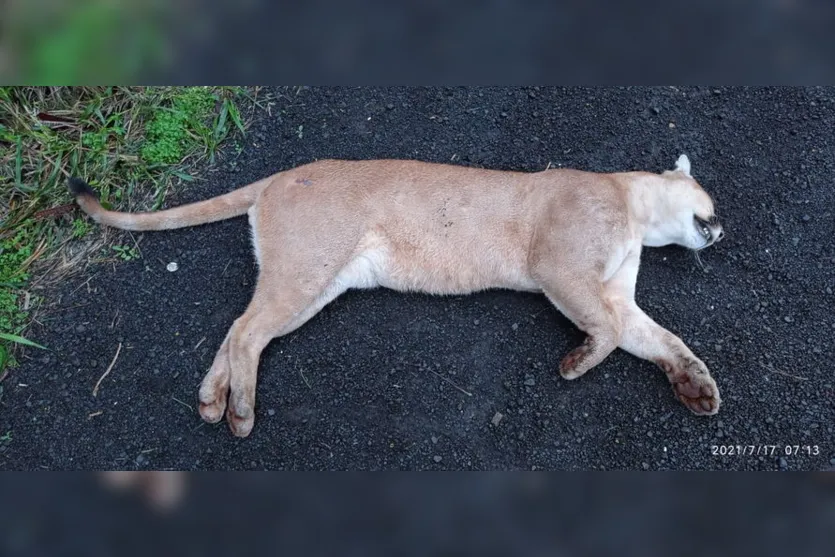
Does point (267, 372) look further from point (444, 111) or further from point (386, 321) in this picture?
point (444, 111)

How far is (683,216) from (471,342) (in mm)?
1611

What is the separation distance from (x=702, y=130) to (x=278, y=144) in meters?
3.17

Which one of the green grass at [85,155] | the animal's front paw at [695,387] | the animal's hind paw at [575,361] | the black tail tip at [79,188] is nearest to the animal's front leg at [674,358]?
the animal's front paw at [695,387]

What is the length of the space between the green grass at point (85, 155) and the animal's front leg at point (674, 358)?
310cm

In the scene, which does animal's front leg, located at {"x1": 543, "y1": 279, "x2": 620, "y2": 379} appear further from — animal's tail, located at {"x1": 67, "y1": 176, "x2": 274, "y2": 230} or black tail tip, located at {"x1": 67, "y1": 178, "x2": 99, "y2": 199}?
black tail tip, located at {"x1": 67, "y1": 178, "x2": 99, "y2": 199}

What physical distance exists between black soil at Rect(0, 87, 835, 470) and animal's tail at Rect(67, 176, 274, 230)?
200 mm

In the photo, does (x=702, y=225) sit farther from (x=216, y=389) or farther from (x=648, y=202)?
(x=216, y=389)

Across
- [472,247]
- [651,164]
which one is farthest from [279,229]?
[651,164]

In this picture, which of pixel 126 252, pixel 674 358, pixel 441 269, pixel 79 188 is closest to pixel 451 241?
pixel 441 269

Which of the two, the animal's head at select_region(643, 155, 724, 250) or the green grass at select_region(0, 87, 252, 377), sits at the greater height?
the animal's head at select_region(643, 155, 724, 250)

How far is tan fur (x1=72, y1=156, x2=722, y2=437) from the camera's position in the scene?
11.8 ft

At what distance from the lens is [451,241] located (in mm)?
3742

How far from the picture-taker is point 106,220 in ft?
12.9

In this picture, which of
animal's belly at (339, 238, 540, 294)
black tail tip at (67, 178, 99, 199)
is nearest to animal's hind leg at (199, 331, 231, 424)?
animal's belly at (339, 238, 540, 294)
